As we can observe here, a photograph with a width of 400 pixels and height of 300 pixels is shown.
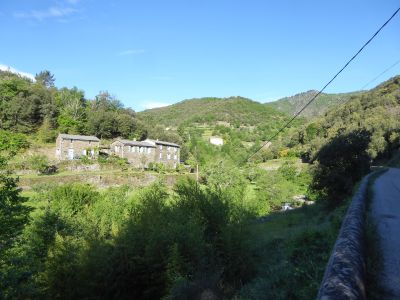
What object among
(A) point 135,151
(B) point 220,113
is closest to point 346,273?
(A) point 135,151

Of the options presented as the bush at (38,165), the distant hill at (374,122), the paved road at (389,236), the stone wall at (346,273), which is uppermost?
the distant hill at (374,122)

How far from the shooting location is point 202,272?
10.8m

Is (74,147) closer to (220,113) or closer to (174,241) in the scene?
(174,241)

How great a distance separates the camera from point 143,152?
67.0 m

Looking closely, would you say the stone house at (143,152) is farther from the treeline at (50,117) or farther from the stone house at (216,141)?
the stone house at (216,141)

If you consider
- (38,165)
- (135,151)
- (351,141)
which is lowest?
(38,165)

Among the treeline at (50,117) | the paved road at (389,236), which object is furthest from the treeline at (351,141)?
the treeline at (50,117)

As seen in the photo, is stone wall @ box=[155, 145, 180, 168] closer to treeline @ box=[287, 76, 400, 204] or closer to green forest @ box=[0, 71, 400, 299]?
green forest @ box=[0, 71, 400, 299]

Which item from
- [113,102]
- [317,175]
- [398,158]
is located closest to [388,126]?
[398,158]

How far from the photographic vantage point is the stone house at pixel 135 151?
64.1 m

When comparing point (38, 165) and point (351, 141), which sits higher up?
point (351, 141)

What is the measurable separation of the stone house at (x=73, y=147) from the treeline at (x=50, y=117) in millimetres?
7573

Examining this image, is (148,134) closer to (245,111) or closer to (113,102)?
(113,102)

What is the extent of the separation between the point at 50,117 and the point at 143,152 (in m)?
22.7
